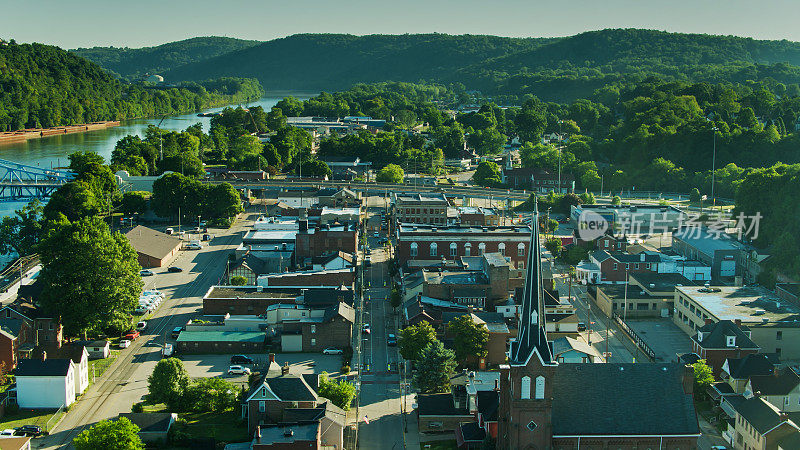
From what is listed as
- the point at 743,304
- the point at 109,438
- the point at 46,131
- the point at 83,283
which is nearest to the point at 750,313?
the point at 743,304

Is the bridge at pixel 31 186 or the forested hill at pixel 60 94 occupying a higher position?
the forested hill at pixel 60 94

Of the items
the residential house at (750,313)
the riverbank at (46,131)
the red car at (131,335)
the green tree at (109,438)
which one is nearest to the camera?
the green tree at (109,438)

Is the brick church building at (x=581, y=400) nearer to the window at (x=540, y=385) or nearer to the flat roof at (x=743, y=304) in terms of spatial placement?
the window at (x=540, y=385)

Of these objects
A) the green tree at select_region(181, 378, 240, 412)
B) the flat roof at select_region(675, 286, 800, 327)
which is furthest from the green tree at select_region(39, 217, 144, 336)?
the flat roof at select_region(675, 286, 800, 327)

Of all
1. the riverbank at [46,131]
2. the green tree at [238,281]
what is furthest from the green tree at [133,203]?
the riverbank at [46,131]

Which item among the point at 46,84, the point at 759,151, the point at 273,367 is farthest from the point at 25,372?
the point at 46,84

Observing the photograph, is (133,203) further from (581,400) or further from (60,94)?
(60,94)
